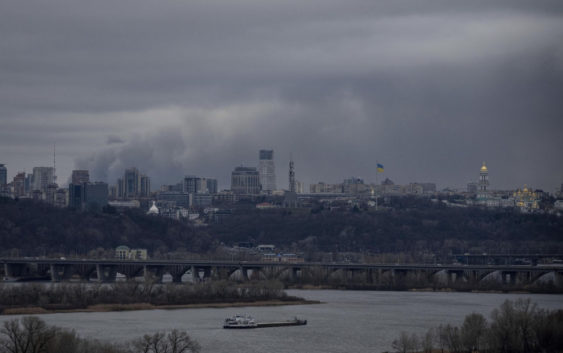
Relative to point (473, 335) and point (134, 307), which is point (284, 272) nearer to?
point (134, 307)

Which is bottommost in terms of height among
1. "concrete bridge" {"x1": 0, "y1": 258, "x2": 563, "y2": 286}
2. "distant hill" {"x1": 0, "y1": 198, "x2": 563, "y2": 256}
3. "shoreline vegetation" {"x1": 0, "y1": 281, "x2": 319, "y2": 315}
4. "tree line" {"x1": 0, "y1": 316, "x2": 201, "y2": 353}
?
"tree line" {"x1": 0, "y1": 316, "x2": 201, "y2": 353}

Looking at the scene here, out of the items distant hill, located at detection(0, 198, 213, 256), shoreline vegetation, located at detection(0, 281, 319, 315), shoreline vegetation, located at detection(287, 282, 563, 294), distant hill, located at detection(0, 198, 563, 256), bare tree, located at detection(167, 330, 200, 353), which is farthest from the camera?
distant hill, located at detection(0, 198, 563, 256)

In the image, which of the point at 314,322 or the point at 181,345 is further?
the point at 314,322

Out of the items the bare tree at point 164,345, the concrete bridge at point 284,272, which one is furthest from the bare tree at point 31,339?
the concrete bridge at point 284,272

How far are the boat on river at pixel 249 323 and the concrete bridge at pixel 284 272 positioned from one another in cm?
3898

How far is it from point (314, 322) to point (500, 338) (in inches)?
794

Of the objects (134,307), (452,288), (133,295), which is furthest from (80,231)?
(134,307)

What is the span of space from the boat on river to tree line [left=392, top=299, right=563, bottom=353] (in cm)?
1437

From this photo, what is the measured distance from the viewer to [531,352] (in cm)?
5794

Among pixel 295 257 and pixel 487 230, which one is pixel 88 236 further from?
pixel 487 230

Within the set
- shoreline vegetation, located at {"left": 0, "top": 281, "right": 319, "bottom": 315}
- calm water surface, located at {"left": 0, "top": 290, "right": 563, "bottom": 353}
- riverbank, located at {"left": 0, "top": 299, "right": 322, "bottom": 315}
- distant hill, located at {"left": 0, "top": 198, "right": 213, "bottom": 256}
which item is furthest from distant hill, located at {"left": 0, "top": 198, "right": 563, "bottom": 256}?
calm water surface, located at {"left": 0, "top": 290, "right": 563, "bottom": 353}

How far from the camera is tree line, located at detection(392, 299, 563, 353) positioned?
5766 cm

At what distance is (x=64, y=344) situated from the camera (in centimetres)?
5072

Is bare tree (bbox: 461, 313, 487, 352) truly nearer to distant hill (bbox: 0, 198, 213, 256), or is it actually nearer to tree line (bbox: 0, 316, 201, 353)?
tree line (bbox: 0, 316, 201, 353)
